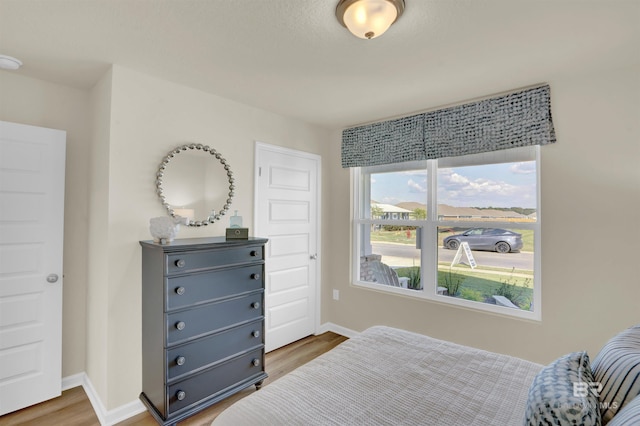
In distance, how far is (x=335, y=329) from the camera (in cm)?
373

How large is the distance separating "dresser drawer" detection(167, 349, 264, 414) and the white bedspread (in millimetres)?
1043

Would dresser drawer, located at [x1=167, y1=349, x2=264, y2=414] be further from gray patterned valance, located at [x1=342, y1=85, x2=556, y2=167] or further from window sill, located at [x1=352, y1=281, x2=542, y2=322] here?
gray patterned valance, located at [x1=342, y1=85, x2=556, y2=167]

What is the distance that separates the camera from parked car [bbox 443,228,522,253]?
2.62 meters

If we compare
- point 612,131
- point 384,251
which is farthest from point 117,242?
point 612,131

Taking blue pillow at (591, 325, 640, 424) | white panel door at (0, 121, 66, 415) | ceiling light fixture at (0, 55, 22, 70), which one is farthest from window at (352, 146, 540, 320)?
ceiling light fixture at (0, 55, 22, 70)

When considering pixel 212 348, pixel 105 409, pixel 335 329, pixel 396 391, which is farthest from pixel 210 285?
pixel 335 329

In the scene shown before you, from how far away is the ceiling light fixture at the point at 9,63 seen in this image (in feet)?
6.59

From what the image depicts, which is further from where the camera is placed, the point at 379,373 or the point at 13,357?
the point at 13,357

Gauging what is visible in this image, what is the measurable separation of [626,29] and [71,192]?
152 inches

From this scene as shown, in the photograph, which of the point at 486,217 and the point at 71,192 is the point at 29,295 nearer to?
the point at 71,192

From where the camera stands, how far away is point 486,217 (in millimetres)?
2738

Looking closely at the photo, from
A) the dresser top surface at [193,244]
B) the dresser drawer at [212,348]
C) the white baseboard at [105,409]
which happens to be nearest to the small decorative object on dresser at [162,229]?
the dresser top surface at [193,244]

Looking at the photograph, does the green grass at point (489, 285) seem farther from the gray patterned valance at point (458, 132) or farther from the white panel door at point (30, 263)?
A: the white panel door at point (30, 263)

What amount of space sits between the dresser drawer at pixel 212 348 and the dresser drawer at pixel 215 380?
0.06m
